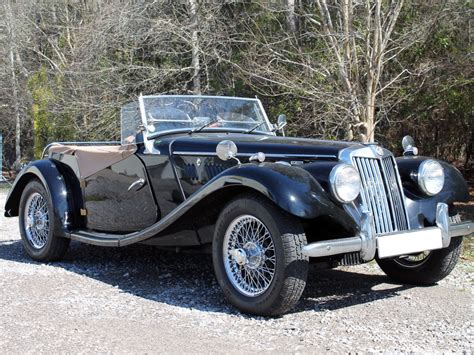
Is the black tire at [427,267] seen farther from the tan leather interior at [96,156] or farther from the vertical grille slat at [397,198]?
the tan leather interior at [96,156]

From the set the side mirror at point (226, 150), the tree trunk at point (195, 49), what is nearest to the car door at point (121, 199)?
the side mirror at point (226, 150)

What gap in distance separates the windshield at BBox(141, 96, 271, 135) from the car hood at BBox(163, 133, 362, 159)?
1.17 ft

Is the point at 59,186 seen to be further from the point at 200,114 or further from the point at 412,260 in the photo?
the point at 412,260

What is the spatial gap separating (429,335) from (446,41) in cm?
1026

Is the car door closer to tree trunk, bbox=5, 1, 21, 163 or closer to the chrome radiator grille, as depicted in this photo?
the chrome radiator grille

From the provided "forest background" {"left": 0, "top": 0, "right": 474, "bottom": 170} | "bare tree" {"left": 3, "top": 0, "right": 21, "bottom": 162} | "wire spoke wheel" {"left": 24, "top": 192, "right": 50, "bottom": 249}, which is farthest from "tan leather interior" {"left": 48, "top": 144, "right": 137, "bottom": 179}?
"bare tree" {"left": 3, "top": 0, "right": 21, "bottom": 162}

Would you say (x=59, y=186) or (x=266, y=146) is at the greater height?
(x=266, y=146)

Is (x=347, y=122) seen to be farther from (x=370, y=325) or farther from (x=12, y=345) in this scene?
(x=12, y=345)

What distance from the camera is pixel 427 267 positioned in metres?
5.49

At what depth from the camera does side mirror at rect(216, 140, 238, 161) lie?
5.01 metres

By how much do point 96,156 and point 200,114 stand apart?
3.95 ft

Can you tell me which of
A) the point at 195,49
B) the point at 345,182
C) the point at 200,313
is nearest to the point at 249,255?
the point at 200,313

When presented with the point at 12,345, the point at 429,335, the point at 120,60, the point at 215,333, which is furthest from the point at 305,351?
the point at 120,60

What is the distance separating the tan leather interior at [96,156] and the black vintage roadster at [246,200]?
2cm
